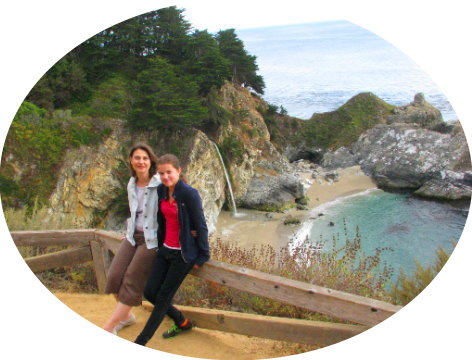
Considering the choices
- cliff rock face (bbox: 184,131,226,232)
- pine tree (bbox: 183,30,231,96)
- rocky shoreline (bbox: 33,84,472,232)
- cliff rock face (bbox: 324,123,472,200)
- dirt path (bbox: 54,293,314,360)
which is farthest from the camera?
cliff rock face (bbox: 184,131,226,232)

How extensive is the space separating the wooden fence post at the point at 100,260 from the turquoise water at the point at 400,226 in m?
1.74

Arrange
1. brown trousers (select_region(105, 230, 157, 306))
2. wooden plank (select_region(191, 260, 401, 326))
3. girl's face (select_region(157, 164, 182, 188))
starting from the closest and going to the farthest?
1. girl's face (select_region(157, 164, 182, 188))
2. wooden plank (select_region(191, 260, 401, 326))
3. brown trousers (select_region(105, 230, 157, 306))

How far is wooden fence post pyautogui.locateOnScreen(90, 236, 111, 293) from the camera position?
3336 millimetres

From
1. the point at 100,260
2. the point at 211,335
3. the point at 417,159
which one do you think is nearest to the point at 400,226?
the point at 417,159

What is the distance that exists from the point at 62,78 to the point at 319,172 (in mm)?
2544

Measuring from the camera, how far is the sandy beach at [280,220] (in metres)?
3.77

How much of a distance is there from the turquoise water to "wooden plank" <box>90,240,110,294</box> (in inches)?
68.7

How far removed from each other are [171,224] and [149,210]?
165 millimetres

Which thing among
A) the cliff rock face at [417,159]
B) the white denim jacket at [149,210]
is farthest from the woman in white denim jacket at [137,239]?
the cliff rock face at [417,159]

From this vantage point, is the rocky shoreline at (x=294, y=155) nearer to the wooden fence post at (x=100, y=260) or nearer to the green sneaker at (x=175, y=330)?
the wooden fence post at (x=100, y=260)

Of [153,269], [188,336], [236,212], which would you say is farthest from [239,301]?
[236,212]

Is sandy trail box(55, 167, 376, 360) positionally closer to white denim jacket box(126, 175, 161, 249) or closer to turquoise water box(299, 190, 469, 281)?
turquoise water box(299, 190, 469, 281)

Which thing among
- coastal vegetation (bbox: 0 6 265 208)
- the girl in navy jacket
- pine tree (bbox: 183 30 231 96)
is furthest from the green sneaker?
pine tree (bbox: 183 30 231 96)

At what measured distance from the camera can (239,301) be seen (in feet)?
10.2
